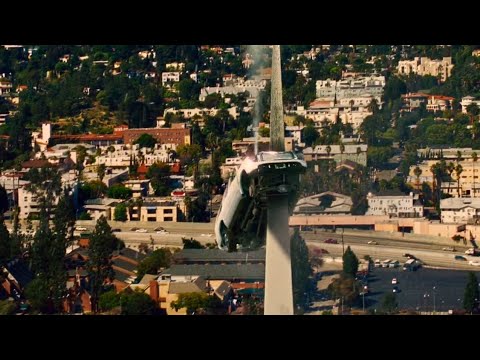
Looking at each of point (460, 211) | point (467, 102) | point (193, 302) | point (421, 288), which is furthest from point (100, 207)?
Result: point (467, 102)

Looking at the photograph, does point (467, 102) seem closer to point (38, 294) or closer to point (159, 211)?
point (159, 211)

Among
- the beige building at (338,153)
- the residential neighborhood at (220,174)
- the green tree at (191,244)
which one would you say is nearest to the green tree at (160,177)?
the residential neighborhood at (220,174)

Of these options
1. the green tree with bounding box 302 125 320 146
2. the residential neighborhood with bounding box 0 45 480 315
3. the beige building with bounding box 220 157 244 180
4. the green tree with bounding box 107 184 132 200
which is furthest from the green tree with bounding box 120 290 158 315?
the green tree with bounding box 302 125 320 146

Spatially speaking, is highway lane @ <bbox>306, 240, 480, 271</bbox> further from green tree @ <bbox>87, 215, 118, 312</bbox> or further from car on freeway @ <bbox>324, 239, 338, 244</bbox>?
green tree @ <bbox>87, 215, 118, 312</bbox>

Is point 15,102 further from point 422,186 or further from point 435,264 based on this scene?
point 435,264
